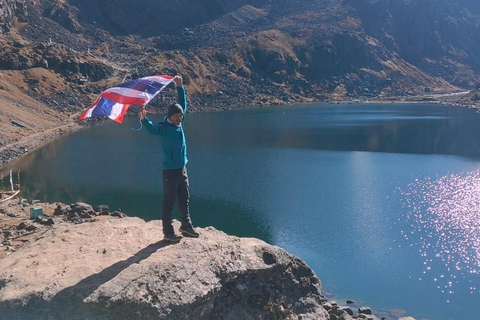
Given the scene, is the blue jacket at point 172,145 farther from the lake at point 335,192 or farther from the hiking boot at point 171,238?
the lake at point 335,192

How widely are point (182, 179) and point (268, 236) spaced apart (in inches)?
802

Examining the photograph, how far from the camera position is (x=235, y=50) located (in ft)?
476

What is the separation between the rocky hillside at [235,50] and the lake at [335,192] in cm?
2939

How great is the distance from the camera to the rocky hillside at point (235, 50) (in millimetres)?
104438

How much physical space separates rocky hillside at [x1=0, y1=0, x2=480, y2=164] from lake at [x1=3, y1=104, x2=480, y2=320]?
29.4 meters

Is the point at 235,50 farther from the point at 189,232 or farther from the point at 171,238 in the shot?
the point at 171,238

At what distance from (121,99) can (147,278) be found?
454 cm

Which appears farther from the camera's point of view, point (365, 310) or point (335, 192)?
point (335, 192)

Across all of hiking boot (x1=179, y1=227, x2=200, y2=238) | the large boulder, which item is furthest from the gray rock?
hiking boot (x1=179, y1=227, x2=200, y2=238)

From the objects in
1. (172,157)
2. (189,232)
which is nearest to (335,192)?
(189,232)

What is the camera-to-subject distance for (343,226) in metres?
33.2

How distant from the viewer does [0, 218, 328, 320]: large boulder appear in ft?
32.5

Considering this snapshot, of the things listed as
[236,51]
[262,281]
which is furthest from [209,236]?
[236,51]

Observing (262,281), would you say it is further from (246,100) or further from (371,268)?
(246,100)
